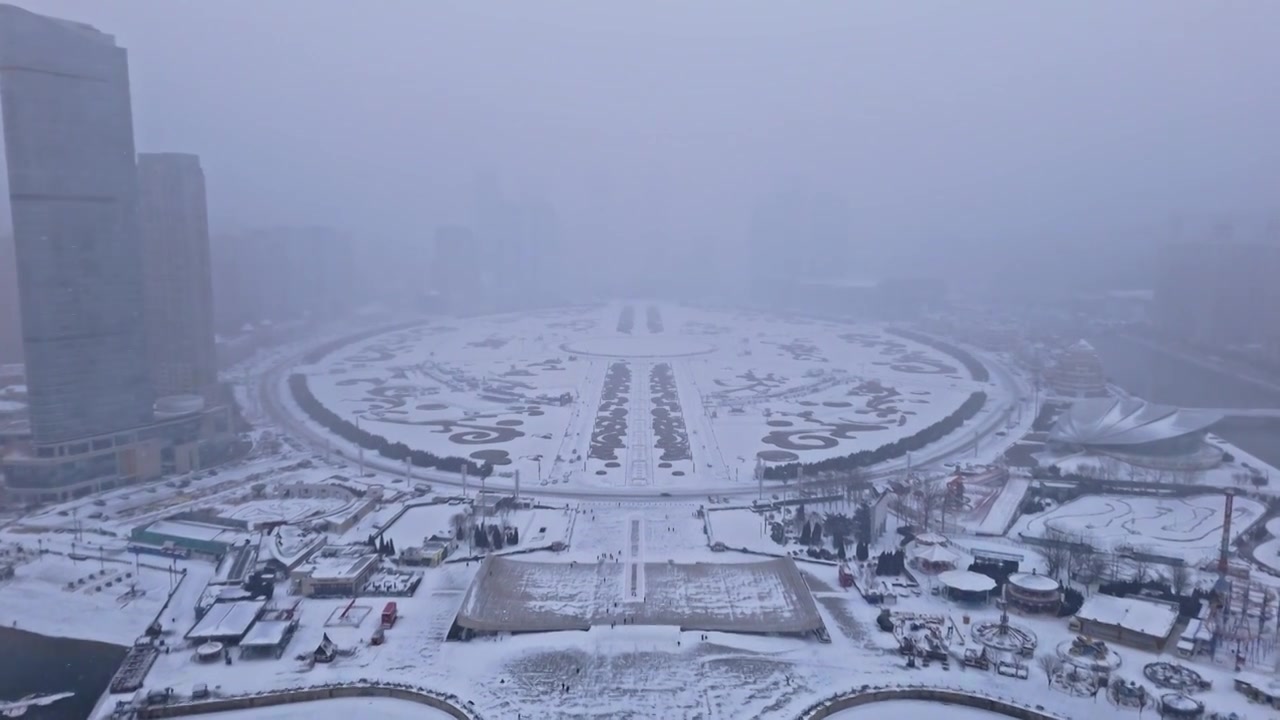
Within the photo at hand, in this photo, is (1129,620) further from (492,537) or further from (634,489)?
(492,537)

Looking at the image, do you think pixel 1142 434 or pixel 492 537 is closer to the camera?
pixel 492 537

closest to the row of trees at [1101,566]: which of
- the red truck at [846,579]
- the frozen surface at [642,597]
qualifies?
the red truck at [846,579]

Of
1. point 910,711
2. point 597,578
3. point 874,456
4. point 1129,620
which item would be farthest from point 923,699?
point 874,456

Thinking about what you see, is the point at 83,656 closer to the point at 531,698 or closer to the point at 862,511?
the point at 531,698

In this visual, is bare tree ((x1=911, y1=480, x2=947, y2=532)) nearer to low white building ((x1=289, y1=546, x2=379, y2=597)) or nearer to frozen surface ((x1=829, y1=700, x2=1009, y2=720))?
frozen surface ((x1=829, y1=700, x2=1009, y2=720))

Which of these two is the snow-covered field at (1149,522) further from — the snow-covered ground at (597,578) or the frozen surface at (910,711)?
the frozen surface at (910,711)
